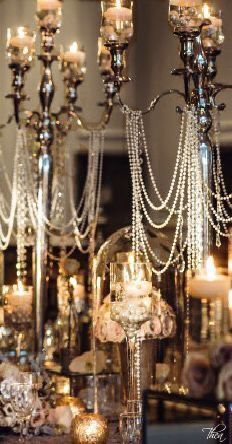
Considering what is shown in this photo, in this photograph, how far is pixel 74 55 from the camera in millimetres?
5445

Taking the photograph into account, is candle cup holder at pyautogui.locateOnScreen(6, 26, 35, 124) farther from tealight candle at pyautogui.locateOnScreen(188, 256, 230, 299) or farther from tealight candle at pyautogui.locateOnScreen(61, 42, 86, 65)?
tealight candle at pyautogui.locateOnScreen(188, 256, 230, 299)

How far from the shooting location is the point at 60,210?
18.0 feet

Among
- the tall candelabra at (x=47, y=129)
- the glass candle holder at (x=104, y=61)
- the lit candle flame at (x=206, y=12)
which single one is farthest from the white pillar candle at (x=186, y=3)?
the glass candle holder at (x=104, y=61)

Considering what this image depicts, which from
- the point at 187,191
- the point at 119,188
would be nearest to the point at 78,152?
the point at 119,188

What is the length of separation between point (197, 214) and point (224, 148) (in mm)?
616

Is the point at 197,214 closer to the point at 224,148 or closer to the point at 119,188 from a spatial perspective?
the point at 224,148

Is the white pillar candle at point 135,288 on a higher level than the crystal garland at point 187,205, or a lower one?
lower

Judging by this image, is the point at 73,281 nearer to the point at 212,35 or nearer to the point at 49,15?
the point at 49,15

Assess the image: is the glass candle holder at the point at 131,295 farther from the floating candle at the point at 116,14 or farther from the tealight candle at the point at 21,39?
the tealight candle at the point at 21,39

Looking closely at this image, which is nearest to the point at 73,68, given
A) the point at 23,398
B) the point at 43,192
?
the point at 43,192

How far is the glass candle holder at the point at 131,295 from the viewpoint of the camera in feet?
13.1

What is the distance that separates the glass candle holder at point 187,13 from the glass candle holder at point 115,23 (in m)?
0.21

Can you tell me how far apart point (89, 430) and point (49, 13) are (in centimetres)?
171

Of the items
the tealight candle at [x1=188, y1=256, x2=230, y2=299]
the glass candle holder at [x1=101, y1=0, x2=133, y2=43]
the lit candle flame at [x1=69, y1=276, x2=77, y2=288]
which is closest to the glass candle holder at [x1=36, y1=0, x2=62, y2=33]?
the glass candle holder at [x1=101, y1=0, x2=133, y2=43]
